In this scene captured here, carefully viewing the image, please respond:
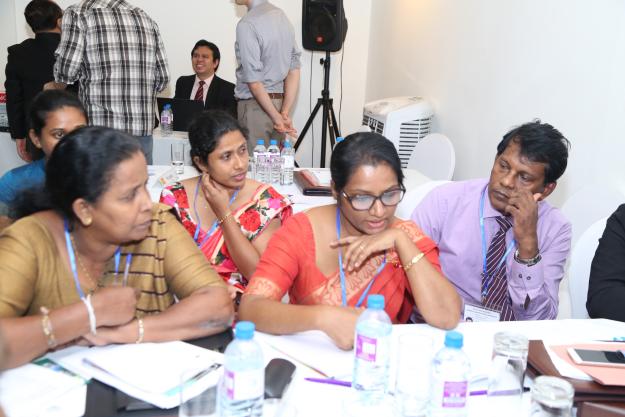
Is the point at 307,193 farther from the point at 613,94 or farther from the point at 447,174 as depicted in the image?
the point at 613,94

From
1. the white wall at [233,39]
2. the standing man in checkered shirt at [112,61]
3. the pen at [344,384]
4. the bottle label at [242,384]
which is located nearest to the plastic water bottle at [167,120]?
the standing man in checkered shirt at [112,61]

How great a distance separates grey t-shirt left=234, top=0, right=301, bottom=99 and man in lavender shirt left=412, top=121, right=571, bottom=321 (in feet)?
9.07

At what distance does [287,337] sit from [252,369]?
458 millimetres

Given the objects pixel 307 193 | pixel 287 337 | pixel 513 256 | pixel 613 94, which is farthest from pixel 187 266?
pixel 613 94

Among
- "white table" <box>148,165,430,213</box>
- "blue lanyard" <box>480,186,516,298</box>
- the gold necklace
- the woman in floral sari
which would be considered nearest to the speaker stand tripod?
"white table" <box>148,165,430,213</box>

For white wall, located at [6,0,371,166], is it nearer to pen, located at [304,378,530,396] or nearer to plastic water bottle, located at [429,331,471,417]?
pen, located at [304,378,530,396]

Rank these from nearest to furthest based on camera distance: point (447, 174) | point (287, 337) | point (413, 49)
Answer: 1. point (287, 337)
2. point (447, 174)
3. point (413, 49)

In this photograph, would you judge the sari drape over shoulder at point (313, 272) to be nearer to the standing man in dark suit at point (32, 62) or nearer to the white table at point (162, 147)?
the white table at point (162, 147)

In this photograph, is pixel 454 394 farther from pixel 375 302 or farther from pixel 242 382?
pixel 242 382

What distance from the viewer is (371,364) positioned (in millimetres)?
1214

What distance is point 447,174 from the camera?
3.54m

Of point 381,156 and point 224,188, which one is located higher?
point 381,156

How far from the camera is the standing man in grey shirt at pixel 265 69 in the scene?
452 cm

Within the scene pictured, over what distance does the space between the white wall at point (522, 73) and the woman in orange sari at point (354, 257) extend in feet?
4.54
